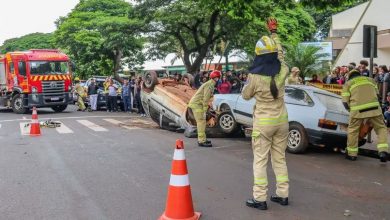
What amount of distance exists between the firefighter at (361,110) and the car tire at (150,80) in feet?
21.8

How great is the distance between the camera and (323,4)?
10.9 meters

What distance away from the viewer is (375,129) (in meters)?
8.80

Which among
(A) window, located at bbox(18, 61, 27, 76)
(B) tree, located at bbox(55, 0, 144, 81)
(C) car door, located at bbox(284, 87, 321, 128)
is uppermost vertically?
(B) tree, located at bbox(55, 0, 144, 81)

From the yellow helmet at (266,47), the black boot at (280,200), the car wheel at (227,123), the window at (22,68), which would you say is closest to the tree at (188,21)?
the window at (22,68)

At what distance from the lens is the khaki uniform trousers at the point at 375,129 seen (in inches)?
342

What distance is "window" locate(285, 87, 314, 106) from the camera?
384 inches

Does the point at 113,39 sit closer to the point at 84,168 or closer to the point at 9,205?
the point at 84,168

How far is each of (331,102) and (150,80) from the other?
620 centimetres

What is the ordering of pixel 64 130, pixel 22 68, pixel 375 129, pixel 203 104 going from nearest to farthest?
pixel 375 129, pixel 203 104, pixel 64 130, pixel 22 68

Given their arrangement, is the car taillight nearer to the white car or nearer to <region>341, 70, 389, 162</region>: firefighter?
the white car

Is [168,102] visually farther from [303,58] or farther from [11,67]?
[11,67]

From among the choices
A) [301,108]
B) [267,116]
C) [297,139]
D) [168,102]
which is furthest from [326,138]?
[168,102]

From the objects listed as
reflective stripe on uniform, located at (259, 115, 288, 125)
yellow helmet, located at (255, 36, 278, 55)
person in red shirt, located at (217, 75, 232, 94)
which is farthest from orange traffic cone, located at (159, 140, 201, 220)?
person in red shirt, located at (217, 75, 232, 94)

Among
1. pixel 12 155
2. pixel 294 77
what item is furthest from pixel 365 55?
pixel 12 155
